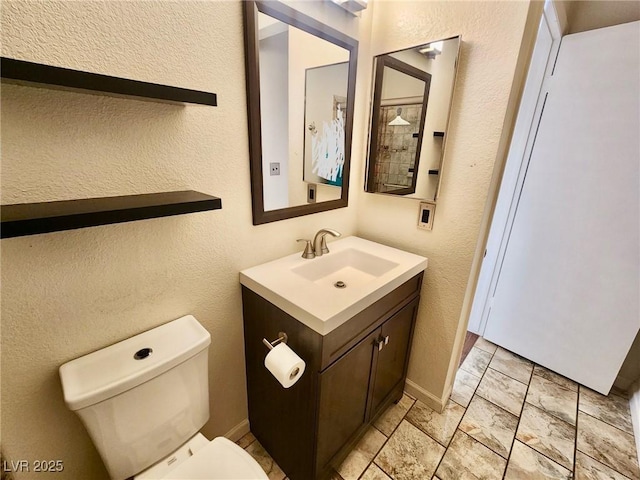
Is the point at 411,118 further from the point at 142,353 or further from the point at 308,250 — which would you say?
the point at 142,353

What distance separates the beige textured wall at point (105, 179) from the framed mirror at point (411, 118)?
79 cm

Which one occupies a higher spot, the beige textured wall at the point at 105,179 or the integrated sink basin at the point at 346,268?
the beige textured wall at the point at 105,179

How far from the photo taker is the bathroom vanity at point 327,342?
101cm

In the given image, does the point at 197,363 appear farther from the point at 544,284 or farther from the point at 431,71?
the point at 544,284

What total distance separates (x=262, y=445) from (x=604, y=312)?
6.92 ft

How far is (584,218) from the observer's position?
5.38 ft

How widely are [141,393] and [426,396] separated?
1539mm

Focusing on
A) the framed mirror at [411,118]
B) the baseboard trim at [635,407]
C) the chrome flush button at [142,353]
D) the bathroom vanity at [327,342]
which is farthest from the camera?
the baseboard trim at [635,407]

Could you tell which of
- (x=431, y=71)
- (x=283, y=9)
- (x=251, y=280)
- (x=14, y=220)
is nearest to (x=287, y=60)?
(x=283, y=9)

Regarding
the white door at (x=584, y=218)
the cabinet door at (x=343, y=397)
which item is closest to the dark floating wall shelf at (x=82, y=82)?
the cabinet door at (x=343, y=397)

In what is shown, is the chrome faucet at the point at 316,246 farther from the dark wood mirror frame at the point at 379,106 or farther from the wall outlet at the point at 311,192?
the dark wood mirror frame at the point at 379,106

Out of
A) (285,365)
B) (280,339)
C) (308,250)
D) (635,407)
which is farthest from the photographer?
(635,407)

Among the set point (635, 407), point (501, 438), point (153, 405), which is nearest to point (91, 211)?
point (153, 405)

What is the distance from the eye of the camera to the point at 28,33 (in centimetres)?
67
